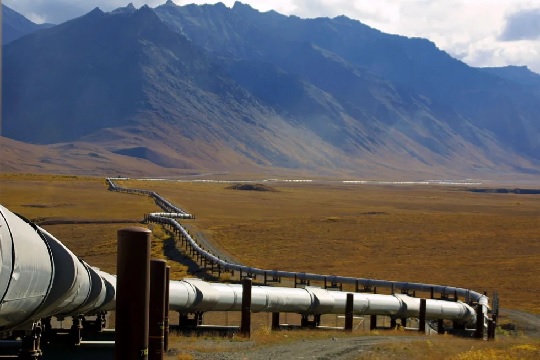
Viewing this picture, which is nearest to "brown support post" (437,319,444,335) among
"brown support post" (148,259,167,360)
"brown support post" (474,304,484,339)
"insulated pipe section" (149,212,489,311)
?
"brown support post" (474,304,484,339)

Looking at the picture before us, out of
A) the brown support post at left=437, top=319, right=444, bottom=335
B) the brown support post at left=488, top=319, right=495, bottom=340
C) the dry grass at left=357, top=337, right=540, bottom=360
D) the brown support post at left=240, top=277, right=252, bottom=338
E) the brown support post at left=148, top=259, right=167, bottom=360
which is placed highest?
the brown support post at left=148, top=259, right=167, bottom=360

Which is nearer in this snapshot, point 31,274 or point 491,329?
point 31,274

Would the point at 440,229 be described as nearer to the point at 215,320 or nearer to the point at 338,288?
the point at 338,288

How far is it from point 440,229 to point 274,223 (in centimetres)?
1579

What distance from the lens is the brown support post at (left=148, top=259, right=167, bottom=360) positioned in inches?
449

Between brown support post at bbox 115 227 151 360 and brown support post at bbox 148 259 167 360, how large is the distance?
2.07m

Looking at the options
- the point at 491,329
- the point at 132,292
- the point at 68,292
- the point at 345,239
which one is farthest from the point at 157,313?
the point at 345,239

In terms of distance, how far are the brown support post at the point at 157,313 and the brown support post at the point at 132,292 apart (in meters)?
2.07

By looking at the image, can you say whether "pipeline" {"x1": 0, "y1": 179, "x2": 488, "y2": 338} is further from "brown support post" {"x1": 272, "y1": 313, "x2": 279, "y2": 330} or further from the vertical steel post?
the vertical steel post

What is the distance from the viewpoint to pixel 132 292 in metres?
9.16

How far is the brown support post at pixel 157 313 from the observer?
11406 mm

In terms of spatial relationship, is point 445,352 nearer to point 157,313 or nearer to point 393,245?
point 157,313

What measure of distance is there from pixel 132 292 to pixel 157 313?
283cm

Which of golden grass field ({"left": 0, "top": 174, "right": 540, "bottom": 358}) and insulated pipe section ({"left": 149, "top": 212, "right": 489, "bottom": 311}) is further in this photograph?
golden grass field ({"left": 0, "top": 174, "right": 540, "bottom": 358})
